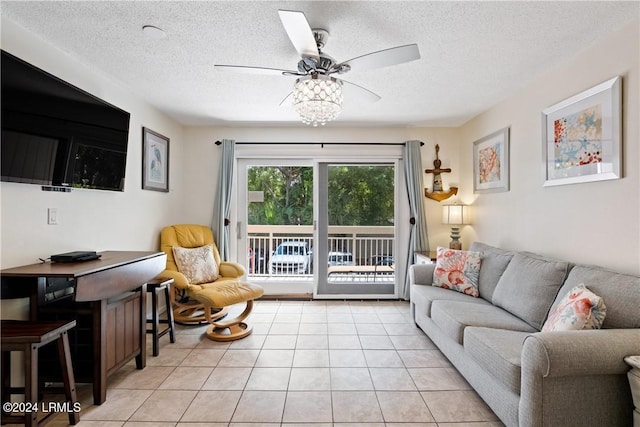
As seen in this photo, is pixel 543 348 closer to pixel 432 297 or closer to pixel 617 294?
pixel 617 294

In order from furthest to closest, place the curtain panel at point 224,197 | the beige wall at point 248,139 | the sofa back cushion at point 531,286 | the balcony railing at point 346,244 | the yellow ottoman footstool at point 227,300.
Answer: the balcony railing at point 346,244 < the beige wall at point 248,139 < the curtain panel at point 224,197 < the yellow ottoman footstool at point 227,300 < the sofa back cushion at point 531,286

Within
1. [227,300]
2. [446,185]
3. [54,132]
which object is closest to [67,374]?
[227,300]

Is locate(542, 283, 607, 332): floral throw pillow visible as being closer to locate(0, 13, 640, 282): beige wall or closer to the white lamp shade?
locate(0, 13, 640, 282): beige wall

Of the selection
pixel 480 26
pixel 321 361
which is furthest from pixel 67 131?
pixel 480 26

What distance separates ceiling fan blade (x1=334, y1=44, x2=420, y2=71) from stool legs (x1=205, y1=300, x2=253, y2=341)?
241cm

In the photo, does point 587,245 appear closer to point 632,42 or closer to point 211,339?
point 632,42

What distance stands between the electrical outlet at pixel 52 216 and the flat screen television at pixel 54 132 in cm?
18

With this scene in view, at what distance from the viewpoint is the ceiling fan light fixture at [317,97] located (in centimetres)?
191

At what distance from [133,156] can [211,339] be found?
6.29ft

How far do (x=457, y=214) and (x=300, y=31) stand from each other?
302 cm

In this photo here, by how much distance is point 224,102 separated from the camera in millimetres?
3293

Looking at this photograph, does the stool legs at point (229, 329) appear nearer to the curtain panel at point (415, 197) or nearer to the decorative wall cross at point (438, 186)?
the curtain panel at point (415, 197)

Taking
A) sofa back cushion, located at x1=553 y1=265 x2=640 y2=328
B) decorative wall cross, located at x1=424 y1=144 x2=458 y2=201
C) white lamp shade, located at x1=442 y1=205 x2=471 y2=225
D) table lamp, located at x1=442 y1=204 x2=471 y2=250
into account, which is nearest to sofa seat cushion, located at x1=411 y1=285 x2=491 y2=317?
sofa back cushion, located at x1=553 y1=265 x2=640 y2=328

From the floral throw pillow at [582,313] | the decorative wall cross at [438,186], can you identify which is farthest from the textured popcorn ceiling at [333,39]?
the floral throw pillow at [582,313]
